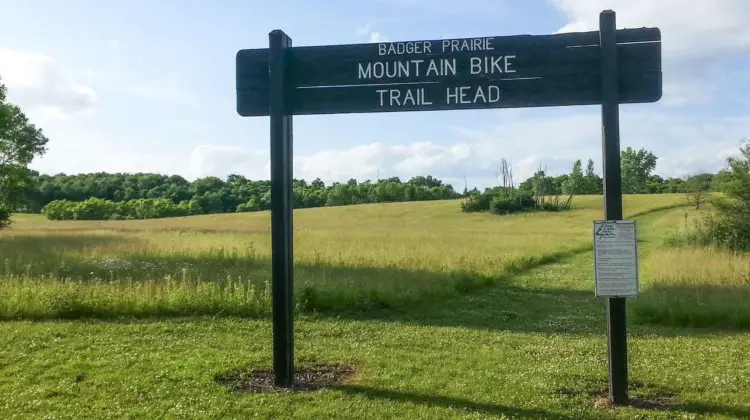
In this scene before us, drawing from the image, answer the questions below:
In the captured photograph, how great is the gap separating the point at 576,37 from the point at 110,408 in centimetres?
543

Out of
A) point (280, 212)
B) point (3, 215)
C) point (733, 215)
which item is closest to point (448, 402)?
point (280, 212)

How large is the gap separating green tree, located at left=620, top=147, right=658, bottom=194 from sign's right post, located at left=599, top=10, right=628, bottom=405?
306 feet

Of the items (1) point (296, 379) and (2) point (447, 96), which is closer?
(2) point (447, 96)

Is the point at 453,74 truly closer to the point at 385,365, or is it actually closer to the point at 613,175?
the point at 613,175

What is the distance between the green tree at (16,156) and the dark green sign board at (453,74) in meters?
37.2

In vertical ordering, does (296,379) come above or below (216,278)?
below

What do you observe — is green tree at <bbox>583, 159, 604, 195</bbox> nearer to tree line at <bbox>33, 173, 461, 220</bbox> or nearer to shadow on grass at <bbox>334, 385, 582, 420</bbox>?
tree line at <bbox>33, 173, 461, 220</bbox>

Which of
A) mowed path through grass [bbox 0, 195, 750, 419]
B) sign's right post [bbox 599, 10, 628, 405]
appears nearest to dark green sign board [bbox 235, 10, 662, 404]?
sign's right post [bbox 599, 10, 628, 405]

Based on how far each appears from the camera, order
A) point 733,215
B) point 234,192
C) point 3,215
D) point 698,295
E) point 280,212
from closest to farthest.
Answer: point 280,212, point 698,295, point 733,215, point 3,215, point 234,192

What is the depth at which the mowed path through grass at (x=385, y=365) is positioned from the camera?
5.38 meters

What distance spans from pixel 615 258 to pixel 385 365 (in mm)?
2779

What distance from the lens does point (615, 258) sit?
5.57 m

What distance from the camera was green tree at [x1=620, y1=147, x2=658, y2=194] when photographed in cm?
9391

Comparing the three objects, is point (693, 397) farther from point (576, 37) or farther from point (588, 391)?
point (576, 37)
